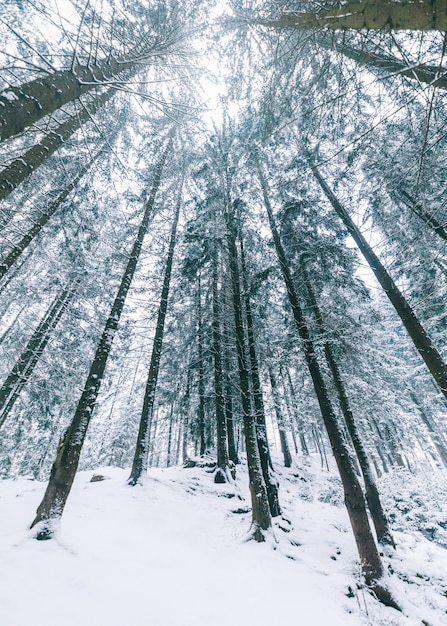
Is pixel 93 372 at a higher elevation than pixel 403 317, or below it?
below

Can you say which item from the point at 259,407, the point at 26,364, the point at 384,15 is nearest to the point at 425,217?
the point at 384,15

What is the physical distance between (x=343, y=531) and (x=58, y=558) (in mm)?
8752

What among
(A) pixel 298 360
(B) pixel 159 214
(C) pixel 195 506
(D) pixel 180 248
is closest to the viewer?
(C) pixel 195 506

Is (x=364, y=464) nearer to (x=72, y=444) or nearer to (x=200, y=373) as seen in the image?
(x=200, y=373)

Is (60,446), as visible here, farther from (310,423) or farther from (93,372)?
(310,423)

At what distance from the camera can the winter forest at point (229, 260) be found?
3549 mm

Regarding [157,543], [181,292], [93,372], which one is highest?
[181,292]

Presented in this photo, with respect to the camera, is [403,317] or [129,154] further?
[129,154]

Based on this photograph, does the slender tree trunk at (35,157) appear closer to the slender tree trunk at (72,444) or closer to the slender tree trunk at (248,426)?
the slender tree trunk at (72,444)

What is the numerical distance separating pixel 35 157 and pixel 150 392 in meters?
8.27

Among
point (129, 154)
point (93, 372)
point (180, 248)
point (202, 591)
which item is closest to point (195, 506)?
point (202, 591)

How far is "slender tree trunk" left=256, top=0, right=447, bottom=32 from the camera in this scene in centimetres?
214

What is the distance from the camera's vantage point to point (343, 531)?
8.67 metres

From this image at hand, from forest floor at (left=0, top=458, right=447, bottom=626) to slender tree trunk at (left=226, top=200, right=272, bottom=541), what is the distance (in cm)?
48
